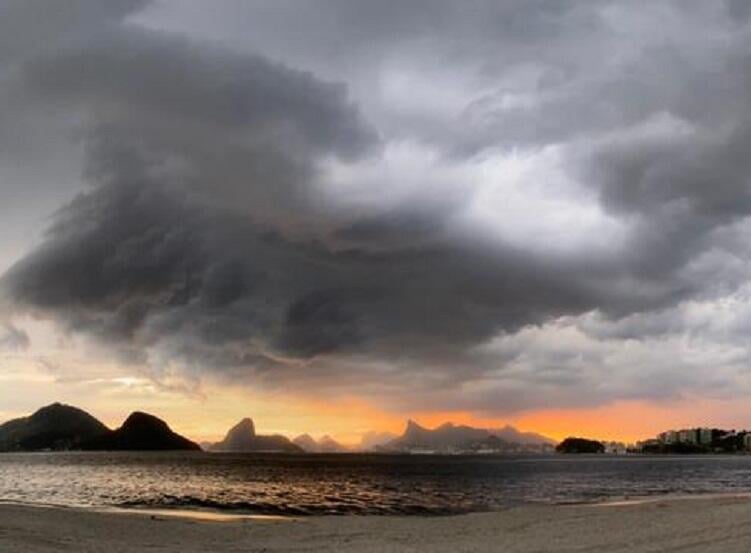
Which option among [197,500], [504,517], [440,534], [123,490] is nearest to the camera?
[440,534]

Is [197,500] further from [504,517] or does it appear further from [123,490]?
Answer: [504,517]

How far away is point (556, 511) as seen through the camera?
41.8 meters

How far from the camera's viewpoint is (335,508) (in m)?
55.4

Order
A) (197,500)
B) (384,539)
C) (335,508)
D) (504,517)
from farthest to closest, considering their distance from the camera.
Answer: (197,500) → (335,508) → (504,517) → (384,539)

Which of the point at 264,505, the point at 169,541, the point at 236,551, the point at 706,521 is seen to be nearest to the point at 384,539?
the point at 236,551

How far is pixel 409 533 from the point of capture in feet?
106

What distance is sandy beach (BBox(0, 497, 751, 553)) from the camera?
87.0 ft

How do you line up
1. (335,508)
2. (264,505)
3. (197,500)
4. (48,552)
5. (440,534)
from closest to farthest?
(48,552) → (440,534) → (335,508) → (264,505) → (197,500)

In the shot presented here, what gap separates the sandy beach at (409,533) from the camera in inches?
1044

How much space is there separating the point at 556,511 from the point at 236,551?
71.3ft

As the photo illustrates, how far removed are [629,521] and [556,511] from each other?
29.7 feet

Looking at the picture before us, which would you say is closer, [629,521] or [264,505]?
[629,521]

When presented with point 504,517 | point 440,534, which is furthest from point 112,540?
point 504,517

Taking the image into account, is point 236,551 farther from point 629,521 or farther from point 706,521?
point 706,521
